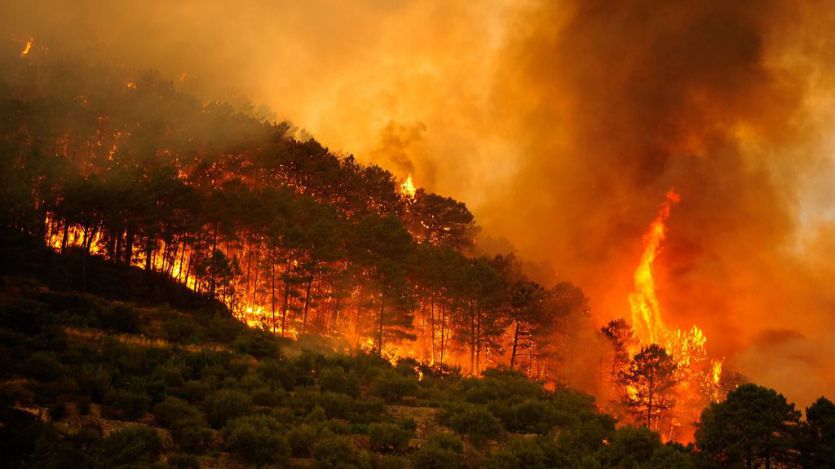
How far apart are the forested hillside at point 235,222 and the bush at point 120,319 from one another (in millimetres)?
9669

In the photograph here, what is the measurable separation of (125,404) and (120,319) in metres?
15.3

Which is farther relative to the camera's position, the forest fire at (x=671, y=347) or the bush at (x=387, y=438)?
the forest fire at (x=671, y=347)

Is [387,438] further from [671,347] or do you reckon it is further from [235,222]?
[671,347]

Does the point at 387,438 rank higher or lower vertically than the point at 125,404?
lower

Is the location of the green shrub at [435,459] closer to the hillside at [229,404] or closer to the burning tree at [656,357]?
the hillside at [229,404]

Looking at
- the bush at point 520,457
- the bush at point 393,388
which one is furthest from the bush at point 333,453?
the bush at point 393,388

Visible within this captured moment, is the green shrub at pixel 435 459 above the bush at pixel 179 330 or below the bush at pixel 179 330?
below

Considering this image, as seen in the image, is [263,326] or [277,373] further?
[263,326]

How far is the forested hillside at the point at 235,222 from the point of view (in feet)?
171

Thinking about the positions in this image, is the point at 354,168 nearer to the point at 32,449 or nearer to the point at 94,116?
the point at 94,116

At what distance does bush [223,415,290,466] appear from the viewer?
2467cm

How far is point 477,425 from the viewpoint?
3334 centimetres

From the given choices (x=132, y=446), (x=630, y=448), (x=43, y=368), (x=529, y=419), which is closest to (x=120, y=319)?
(x=43, y=368)

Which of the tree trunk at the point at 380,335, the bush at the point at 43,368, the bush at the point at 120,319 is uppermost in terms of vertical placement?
the tree trunk at the point at 380,335
